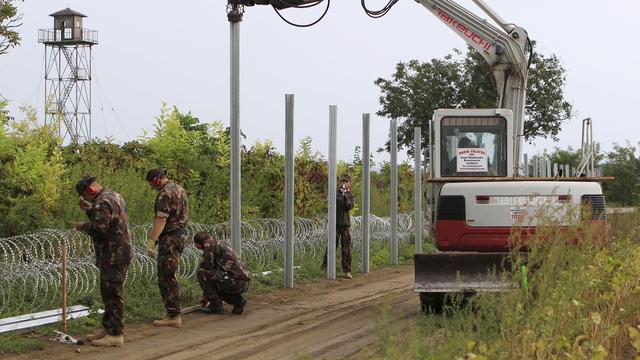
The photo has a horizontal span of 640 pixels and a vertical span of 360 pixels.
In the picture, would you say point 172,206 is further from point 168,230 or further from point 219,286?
point 219,286

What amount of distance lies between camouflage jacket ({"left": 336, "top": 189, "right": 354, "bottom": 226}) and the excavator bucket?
6.44m

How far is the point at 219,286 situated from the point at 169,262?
159 centimetres

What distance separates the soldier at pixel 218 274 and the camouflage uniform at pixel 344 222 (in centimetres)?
590

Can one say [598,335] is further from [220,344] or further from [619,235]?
[619,235]

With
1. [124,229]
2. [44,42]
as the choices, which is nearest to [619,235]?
[124,229]

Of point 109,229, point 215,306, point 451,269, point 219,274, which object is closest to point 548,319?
point 109,229

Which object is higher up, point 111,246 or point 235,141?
point 235,141

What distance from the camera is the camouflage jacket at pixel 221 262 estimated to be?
14.2 m

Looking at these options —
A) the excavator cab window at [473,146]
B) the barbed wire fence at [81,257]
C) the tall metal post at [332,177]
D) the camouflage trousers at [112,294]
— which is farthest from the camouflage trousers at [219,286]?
the tall metal post at [332,177]

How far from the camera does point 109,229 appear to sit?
37.5 feet

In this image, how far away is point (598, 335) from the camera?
8.89 m

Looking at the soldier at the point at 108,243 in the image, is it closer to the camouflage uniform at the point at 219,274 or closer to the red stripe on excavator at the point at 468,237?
the camouflage uniform at the point at 219,274

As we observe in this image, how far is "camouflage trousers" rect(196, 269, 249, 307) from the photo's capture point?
46.6 feet

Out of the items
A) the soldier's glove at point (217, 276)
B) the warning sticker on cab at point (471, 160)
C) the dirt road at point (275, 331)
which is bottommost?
the dirt road at point (275, 331)
